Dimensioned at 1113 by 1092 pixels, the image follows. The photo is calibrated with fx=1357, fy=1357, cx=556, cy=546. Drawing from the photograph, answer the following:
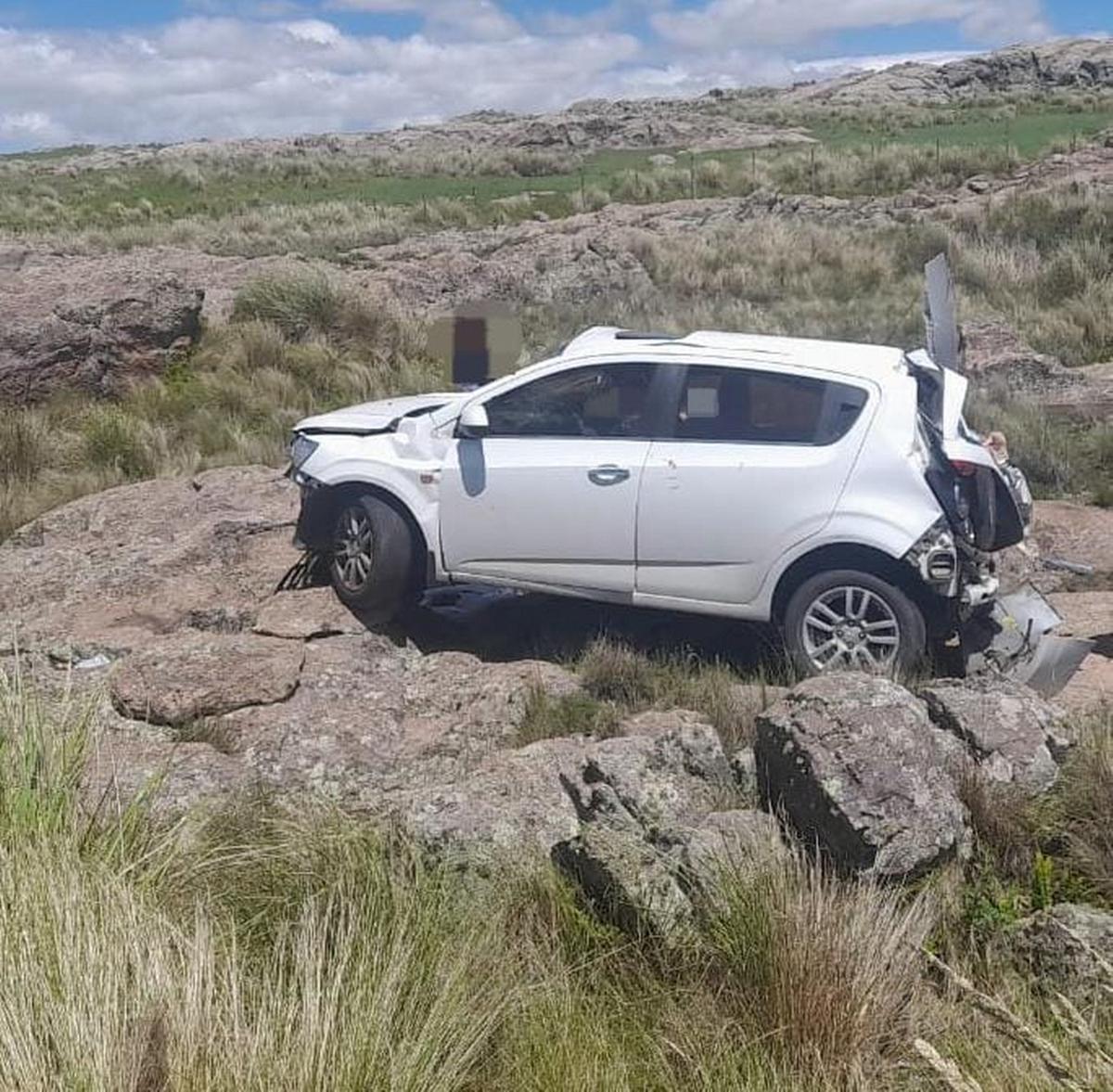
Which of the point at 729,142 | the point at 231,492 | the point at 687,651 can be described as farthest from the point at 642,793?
the point at 729,142

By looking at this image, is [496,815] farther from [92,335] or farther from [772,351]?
[92,335]

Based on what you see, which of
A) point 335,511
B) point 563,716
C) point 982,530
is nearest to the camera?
point 563,716

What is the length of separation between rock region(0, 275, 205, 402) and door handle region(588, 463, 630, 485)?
1004 centimetres

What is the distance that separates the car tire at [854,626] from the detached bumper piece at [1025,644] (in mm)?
404

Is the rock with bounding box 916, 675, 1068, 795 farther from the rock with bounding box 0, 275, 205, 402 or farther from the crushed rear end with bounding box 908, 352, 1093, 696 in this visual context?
the rock with bounding box 0, 275, 205, 402

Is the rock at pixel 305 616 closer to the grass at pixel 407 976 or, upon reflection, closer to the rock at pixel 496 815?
the rock at pixel 496 815

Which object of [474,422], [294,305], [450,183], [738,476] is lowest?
[738,476]

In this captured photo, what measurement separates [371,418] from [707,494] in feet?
7.99

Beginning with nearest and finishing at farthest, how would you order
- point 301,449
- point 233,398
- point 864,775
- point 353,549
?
1. point 864,775
2. point 353,549
3. point 301,449
4. point 233,398

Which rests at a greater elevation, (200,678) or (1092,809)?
(1092,809)

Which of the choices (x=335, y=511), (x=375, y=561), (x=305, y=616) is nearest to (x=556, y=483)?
(x=375, y=561)

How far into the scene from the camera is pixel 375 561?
8.22 meters

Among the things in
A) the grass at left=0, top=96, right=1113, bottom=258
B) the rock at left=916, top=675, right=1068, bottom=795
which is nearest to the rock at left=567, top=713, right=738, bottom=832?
the rock at left=916, top=675, right=1068, bottom=795

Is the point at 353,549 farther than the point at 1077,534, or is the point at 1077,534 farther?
the point at 1077,534
